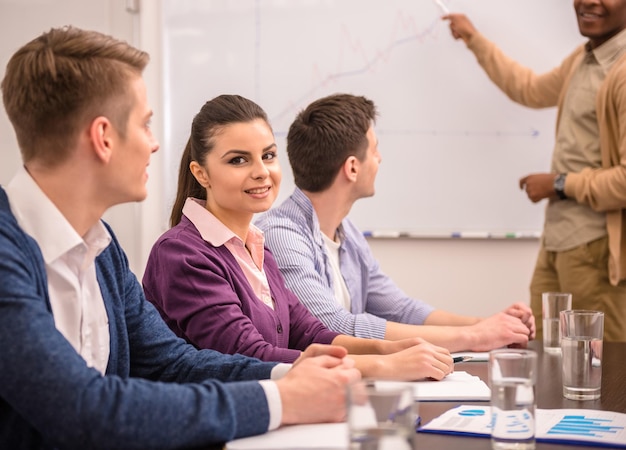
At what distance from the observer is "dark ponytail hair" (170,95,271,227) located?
1912 mm

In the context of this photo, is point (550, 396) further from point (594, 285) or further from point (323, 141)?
point (594, 285)

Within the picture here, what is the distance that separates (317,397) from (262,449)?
0.48 ft

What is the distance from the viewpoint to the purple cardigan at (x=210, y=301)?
1619mm

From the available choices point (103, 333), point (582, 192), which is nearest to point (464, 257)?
point (582, 192)

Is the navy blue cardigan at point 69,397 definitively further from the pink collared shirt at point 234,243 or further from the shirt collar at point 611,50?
the shirt collar at point 611,50

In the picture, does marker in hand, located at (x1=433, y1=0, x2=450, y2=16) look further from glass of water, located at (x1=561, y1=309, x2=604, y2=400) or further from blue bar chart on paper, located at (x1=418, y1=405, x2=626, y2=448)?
blue bar chart on paper, located at (x1=418, y1=405, x2=626, y2=448)

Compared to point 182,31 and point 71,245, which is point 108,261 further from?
point 182,31

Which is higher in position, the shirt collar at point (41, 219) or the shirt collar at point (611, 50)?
the shirt collar at point (611, 50)

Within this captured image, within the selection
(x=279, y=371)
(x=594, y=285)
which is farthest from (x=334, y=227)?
(x=279, y=371)

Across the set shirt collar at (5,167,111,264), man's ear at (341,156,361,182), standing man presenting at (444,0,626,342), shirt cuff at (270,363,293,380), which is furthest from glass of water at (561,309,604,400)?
standing man presenting at (444,0,626,342)

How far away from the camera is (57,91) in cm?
120

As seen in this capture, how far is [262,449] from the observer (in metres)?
1.06

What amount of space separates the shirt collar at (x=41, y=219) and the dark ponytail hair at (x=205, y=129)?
0.74 meters

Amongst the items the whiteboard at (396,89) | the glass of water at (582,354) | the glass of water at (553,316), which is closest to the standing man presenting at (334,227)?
the glass of water at (553,316)
